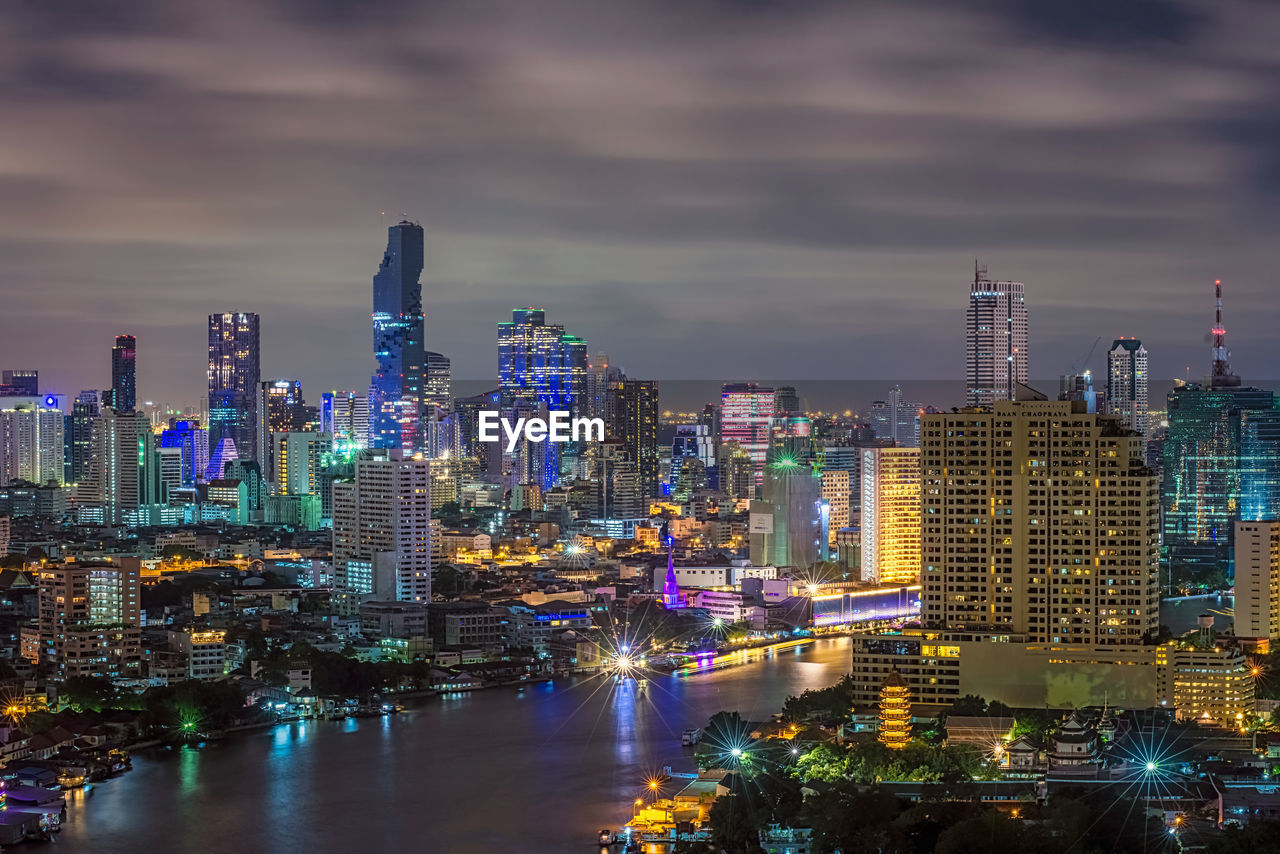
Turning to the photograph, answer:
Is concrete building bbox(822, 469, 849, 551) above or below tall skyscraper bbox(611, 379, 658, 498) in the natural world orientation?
below

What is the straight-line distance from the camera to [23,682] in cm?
1530

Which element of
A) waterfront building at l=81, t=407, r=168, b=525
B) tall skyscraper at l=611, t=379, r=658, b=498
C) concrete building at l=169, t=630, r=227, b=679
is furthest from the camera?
tall skyscraper at l=611, t=379, r=658, b=498

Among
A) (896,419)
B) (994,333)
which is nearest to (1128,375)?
(994,333)

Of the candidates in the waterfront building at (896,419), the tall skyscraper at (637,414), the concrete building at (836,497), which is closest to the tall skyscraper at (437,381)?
the tall skyscraper at (637,414)

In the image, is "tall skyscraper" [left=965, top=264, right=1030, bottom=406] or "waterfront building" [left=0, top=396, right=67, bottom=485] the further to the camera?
"waterfront building" [left=0, top=396, right=67, bottom=485]

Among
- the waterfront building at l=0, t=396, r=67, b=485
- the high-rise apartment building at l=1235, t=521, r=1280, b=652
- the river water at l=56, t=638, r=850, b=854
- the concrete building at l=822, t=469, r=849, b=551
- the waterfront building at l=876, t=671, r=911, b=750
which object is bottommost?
the river water at l=56, t=638, r=850, b=854

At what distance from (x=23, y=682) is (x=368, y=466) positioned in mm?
5735

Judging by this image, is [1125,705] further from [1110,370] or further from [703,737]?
[1110,370]

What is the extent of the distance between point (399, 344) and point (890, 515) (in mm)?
19465

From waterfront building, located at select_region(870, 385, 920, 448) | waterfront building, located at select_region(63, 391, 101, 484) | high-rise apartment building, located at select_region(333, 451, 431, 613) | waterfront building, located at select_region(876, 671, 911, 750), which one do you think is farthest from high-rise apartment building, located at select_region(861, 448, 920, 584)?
waterfront building, located at select_region(63, 391, 101, 484)

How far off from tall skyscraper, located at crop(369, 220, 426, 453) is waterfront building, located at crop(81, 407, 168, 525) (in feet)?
16.0

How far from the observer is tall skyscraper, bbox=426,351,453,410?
4109 centimetres

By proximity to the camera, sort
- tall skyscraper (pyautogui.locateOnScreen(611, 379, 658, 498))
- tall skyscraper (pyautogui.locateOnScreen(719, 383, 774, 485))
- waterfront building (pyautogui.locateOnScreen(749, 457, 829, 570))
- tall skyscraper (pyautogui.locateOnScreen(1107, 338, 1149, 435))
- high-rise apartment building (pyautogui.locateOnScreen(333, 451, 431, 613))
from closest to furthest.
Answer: high-rise apartment building (pyautogui.locateOnScreen(333, 451, 431, 613)) < waterfront building (pyautogui.locateOnScreen(749, 457, 829, 570)) < tall skyscraper (pyautogui.locateOnScreen(1107, 338, 1149, 435)) < tall skyscraper (pyautogui.locateOnScreen(611, 379, 658, 498)) < tall skyscraper (pyautogui.locateOnScreen(719, 383, 774, 485))

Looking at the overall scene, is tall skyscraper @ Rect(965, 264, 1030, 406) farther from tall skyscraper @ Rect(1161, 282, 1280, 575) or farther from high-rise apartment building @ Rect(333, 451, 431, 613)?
high-rise apartment building @ Rect(333, 451, 431, 613)
